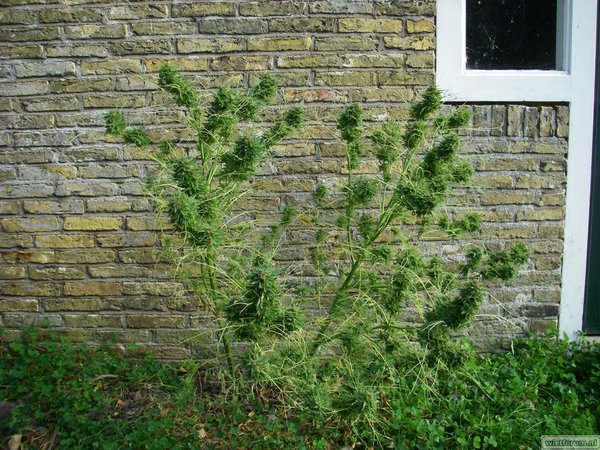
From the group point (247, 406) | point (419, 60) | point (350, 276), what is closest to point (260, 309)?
point (350, 276)

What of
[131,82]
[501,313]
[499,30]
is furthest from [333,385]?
[499,30]

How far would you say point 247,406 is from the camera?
2.53 m

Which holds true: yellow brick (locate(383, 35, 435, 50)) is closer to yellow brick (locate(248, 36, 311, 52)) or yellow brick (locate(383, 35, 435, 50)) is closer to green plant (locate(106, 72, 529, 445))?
yellow brick (locate(248, 36, 311, 52))

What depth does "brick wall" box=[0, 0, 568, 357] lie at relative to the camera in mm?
2803

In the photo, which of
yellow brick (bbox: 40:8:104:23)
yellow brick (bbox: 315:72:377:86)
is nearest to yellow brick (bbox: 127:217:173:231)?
yellow brick (bbox: 40:8:104:23)

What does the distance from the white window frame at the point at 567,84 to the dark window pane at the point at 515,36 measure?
0.21 ft

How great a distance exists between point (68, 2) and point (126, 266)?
154 centimetres

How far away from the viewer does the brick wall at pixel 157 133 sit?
2.80 meters

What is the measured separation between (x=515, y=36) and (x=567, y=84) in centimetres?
43

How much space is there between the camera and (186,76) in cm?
283

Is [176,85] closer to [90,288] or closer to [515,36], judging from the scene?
[90,288]

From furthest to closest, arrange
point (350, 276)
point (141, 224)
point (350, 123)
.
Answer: point (141, 224) < point (350, 276) < point (350, 123)

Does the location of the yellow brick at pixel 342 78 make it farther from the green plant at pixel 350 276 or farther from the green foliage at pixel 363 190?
the green foliage at pixel 363 190

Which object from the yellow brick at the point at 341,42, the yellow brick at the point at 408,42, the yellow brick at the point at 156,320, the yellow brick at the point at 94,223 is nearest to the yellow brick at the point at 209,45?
the yellow brick at the point at 341,42
